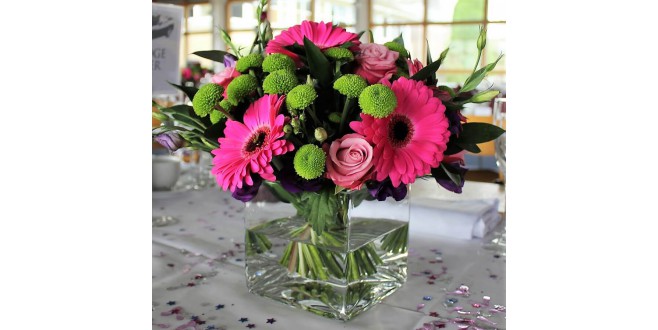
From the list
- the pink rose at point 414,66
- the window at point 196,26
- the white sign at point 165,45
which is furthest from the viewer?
the window at point 196,26

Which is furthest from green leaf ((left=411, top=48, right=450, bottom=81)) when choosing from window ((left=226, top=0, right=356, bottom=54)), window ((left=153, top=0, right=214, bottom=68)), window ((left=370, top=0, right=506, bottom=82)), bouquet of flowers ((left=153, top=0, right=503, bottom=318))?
window ((left=153, top=0, right=214, bottom=68))

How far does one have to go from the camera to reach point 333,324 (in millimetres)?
587

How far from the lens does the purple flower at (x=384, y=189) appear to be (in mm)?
559

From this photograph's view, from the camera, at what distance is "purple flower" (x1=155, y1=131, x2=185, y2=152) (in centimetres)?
60

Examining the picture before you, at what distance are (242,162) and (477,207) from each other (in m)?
0.58

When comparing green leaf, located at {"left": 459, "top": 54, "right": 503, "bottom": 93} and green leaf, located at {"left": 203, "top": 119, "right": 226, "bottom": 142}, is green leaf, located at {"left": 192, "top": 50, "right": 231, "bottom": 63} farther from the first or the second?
green leaf, located at {"left": 459, "top": 54, "right": 503, "bottom": 93}

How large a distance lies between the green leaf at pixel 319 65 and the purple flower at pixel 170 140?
17cm

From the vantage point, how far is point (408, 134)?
0.54 m

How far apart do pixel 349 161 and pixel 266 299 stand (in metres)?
0.23

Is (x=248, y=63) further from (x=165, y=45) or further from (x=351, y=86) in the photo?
(x=165, y=45)

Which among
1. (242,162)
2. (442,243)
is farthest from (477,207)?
(242,162)

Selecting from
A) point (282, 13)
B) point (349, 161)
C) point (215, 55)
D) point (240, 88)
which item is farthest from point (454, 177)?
point (282, 13)

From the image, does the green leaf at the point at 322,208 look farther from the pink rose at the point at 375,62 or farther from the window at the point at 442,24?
the window at the point at 442,24

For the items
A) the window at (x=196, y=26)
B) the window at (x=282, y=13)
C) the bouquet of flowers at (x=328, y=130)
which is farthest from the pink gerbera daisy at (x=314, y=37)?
the window at (x=196, y=26)
